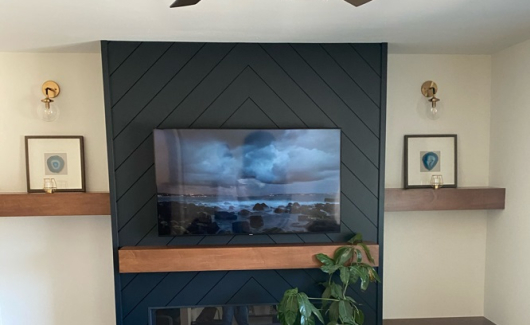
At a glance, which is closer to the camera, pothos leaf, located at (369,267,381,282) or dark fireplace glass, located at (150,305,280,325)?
pothos leaf, located at (369,267,381,282)

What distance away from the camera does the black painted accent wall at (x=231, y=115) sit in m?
2.29

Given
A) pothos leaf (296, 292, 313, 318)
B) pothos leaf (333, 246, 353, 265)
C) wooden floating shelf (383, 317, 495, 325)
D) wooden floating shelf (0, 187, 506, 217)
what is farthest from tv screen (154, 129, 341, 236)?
wooden floating shelf (383, 317, 495, 325)

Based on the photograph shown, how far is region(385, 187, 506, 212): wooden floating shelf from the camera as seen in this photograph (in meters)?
2.56

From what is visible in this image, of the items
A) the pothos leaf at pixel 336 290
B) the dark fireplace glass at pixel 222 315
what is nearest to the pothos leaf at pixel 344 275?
the pothos leaf at pixel 336 290

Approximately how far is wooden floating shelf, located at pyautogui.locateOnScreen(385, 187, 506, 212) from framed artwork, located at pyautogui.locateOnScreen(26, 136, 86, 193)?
229cm

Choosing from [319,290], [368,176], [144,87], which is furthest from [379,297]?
[144,87]

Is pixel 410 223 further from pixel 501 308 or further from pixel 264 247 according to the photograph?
pixel 264 247

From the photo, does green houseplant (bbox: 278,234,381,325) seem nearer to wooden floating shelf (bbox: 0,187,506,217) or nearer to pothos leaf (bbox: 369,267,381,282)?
pothos leaf (bbox: 369,267,381,282)

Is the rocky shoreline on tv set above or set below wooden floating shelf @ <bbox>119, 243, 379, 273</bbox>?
above

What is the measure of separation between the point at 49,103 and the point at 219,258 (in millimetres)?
1684

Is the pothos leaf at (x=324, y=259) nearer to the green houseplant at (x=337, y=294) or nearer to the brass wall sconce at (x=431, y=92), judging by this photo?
the green houseplant at (x=337, y=294)

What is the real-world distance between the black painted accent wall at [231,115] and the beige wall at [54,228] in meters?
0.44

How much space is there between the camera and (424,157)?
2.71m

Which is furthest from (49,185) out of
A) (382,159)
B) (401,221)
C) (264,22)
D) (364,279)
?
(401,221)
